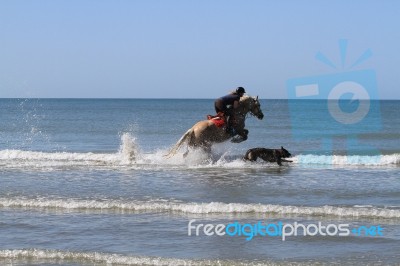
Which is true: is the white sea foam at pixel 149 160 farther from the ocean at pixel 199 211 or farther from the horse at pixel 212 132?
the horse at pixel 212 132

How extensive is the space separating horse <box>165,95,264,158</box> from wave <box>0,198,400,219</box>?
580cm

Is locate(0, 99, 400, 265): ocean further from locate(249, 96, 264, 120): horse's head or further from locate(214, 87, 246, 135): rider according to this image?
locate(249, 96, 264, 120): horse's head

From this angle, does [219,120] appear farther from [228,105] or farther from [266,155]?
[266,155]

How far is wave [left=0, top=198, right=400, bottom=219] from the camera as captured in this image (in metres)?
11.8

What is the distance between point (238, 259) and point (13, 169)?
1048 cm

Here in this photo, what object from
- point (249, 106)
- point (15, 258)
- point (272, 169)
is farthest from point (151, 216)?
point (249, 106)

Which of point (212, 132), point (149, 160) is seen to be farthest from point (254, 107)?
point (149, 160)

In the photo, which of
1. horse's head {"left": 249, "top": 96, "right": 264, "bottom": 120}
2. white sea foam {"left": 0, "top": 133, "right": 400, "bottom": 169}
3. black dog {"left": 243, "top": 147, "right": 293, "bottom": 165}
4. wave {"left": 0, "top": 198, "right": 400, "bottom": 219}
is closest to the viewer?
wave {"left": 0, "top": 198, "right": 400, "bottom": 219}

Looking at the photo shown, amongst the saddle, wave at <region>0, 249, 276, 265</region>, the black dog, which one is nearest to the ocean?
wave at <region>0, 249, 276, 265</region>

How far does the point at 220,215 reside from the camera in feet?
38.9

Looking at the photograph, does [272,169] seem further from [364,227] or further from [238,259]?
[238,259]

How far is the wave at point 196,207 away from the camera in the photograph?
1175 centimetres

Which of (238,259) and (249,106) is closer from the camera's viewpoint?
(238,259)
